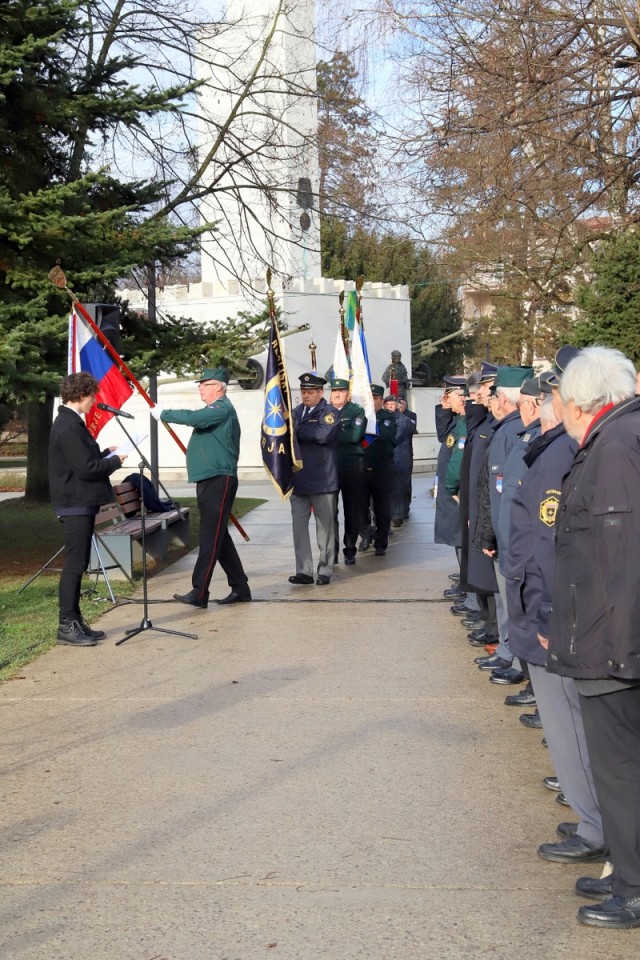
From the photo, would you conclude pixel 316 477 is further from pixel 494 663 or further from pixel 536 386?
pixel 536 386

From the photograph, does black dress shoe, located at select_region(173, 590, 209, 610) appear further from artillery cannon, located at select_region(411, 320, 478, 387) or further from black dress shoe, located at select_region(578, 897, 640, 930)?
artillery cannon, located at select_region(411, 320, 478, 387)

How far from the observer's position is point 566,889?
4.45 meters

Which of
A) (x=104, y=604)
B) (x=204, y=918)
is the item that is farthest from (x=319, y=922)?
(x=104, y=604)

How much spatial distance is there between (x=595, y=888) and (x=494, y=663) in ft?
12.8

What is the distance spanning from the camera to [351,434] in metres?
13.9

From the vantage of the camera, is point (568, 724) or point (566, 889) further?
point (568, 724)

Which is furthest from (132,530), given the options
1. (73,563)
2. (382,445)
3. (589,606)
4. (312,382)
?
(589,606)

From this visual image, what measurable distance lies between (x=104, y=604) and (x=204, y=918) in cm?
693

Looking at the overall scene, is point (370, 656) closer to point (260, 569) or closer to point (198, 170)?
point (260, 569)

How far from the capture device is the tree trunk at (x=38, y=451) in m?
19.9

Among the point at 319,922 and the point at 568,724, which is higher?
the point at 568,724

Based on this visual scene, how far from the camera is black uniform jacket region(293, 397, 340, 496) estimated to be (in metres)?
12.3

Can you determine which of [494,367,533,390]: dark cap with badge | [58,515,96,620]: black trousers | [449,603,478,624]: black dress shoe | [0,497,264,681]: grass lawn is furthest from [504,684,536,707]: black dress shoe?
[58,515,96,620]: black trousers

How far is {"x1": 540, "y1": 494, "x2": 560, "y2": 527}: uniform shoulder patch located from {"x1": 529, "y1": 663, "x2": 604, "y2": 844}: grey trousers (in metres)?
0.65
